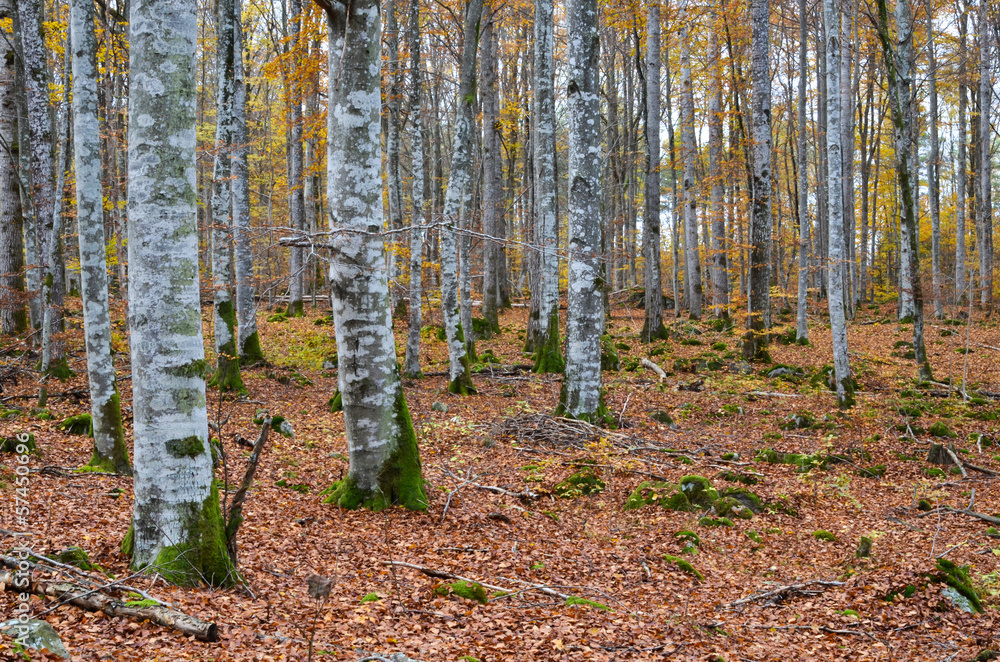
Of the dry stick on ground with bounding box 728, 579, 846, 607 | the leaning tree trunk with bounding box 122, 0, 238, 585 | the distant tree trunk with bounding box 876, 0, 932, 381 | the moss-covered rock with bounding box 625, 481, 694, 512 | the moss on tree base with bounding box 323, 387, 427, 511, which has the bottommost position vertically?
the dry stick on ground with bounding box 728, 579, 846, 607

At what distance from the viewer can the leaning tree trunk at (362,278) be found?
5.77 metres

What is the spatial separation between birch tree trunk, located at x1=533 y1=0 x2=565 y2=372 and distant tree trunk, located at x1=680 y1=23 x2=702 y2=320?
6983 millimetres

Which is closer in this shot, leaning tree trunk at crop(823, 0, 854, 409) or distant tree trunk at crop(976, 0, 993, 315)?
leaning tree trunk at crop(823, 0, 854, 409)

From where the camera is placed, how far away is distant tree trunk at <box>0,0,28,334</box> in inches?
466

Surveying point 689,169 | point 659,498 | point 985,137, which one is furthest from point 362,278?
point 985,137

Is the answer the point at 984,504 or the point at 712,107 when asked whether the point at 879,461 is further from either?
the point at 712,107

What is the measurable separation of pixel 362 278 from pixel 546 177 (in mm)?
7838

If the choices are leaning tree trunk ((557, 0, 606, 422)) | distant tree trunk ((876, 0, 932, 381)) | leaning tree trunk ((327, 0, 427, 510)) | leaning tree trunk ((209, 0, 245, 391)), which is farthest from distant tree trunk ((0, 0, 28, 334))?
distant tree trunk ((876, 0, 932, 381))

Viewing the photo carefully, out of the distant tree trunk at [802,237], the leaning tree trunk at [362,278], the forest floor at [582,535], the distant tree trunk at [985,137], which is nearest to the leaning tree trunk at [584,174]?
the forest floor at [582,535]

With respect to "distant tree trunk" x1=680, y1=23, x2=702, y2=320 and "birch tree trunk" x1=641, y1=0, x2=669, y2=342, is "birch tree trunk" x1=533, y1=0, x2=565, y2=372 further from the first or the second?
"distant tree trunk" x1=680, y1=23, x2=702, y2=320

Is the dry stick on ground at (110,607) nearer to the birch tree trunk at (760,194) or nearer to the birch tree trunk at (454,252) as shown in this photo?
the birch tree trunk at (454,252)

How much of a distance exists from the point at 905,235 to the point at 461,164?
8.72 m

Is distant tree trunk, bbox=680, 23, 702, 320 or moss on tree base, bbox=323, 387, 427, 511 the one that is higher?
distant tree trunk, bbox=680, 23, 702, 320

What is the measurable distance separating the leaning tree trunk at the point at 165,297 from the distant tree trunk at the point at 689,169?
55.4ft
